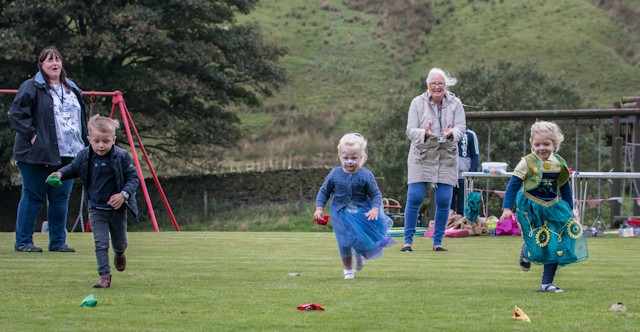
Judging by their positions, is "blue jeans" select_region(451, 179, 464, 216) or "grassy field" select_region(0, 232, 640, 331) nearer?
"grassy field" select_region(0, 232, 640, 331)

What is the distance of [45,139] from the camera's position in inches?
404

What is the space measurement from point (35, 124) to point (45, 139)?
252mm

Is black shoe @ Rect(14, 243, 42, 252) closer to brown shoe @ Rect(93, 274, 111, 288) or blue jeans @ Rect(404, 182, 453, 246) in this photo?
brown shoe @ Rect(93, 274, 111, 288)

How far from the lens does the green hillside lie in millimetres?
52719

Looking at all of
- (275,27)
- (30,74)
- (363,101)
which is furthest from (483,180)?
(275,27)

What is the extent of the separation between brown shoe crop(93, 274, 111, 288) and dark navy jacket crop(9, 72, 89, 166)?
3.19 meters

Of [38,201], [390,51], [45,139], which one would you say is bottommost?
[38,201]

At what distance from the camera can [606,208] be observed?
31.6 meters

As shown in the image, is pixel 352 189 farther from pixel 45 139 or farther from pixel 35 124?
pixel 35 124

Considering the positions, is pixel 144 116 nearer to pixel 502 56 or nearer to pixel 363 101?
pixel 363 101

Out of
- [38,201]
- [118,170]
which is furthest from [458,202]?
[118,170]

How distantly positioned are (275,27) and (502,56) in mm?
16326

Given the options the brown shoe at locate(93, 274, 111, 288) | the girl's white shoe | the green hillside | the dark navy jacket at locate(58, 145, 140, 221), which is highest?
the green hillside

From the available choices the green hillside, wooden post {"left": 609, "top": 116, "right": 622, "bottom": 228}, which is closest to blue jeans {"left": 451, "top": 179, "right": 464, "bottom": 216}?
wooden post {"left": 609, "top": 116, "right": 622, "bottom": 228}
